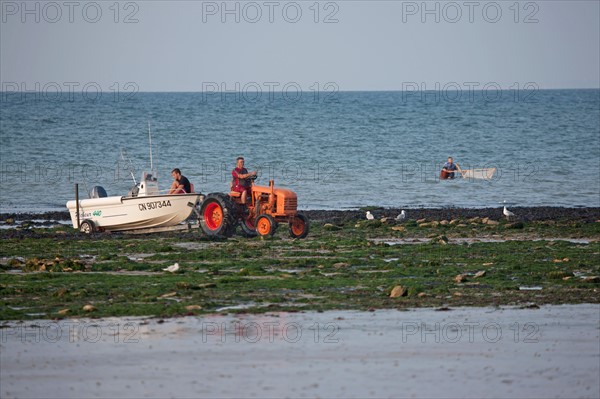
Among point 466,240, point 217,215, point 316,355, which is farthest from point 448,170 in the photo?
point 316,355

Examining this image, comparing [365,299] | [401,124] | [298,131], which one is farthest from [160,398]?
[401,124]

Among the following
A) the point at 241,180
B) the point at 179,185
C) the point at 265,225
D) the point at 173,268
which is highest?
the point at 241,180

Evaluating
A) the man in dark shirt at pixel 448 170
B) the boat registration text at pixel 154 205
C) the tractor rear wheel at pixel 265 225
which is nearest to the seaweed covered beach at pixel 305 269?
the tractor rear wheel at pixel 265 225

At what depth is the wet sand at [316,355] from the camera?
10.5m

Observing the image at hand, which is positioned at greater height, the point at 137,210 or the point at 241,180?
the point at 241,180

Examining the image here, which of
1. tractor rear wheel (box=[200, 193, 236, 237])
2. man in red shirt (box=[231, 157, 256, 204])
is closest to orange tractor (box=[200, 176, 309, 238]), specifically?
tractor rear wheel (box=[200, 193, 236, 237])

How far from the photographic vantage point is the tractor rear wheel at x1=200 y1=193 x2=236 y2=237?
22.3 metres

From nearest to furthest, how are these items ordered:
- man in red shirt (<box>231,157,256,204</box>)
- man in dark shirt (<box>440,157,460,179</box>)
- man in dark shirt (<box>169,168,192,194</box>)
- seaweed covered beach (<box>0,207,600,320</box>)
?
seaweed covered beach (<box>0,207,600,320</box>) → man in red shirt (<box>231,157,256,204</box>) → man in dark shirt (<box>169,168,192,194</box>) → man in dark shirt (<box>440,157,460,179</box>)

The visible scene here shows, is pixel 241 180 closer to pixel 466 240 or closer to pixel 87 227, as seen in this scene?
pixel 87 227

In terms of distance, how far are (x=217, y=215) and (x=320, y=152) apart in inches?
1465

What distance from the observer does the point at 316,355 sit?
11820 millimetres

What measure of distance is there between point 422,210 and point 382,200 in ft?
18.8

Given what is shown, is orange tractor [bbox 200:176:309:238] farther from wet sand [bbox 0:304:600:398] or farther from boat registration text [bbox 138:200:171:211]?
wet sand [bbox 0:304:600:398]

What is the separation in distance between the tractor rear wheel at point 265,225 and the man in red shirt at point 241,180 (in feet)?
1.82
